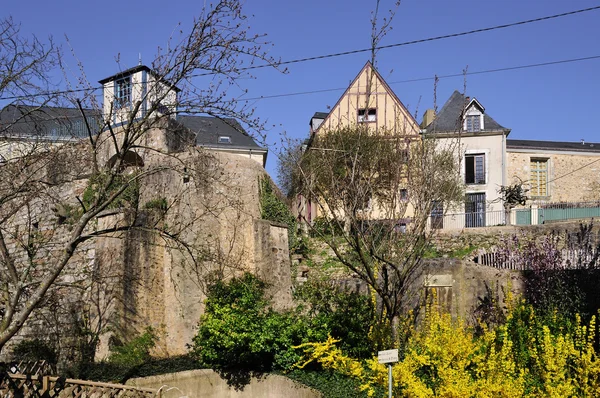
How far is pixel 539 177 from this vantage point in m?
27.5

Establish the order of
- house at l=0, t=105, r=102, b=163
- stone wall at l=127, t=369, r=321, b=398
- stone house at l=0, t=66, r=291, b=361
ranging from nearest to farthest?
house at l=0, t=105, r=102, b=163, stone wall at l=127, t=369, r=321, b=398, stone house at l=0, t=66, r=291, b=361

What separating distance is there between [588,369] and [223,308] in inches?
281

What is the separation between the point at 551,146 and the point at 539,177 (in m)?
1.71

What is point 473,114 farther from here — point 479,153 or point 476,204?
point 476,204

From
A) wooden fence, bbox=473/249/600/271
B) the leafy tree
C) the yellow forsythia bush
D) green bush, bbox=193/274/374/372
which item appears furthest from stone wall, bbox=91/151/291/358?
the leafy tree

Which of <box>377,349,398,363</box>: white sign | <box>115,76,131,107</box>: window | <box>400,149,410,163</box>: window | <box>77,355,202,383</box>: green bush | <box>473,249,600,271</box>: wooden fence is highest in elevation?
<box>115,76,131,107</box>: window

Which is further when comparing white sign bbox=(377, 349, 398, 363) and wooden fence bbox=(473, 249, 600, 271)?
wooden fence bbox=(473, 249, 600, 271)

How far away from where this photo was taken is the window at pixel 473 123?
25281 mm

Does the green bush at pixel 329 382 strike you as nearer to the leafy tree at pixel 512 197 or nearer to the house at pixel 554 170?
the leafy tree at pixel 512 197

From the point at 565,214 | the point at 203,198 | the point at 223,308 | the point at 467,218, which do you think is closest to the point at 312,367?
the point at 223,308

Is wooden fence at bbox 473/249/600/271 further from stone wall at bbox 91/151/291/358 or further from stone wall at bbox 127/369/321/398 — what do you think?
stone wall at bbox 127/369/321/398

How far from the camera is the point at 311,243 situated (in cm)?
1791

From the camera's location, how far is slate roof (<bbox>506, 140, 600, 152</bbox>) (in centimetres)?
2741

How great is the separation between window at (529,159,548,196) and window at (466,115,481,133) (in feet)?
11.8
